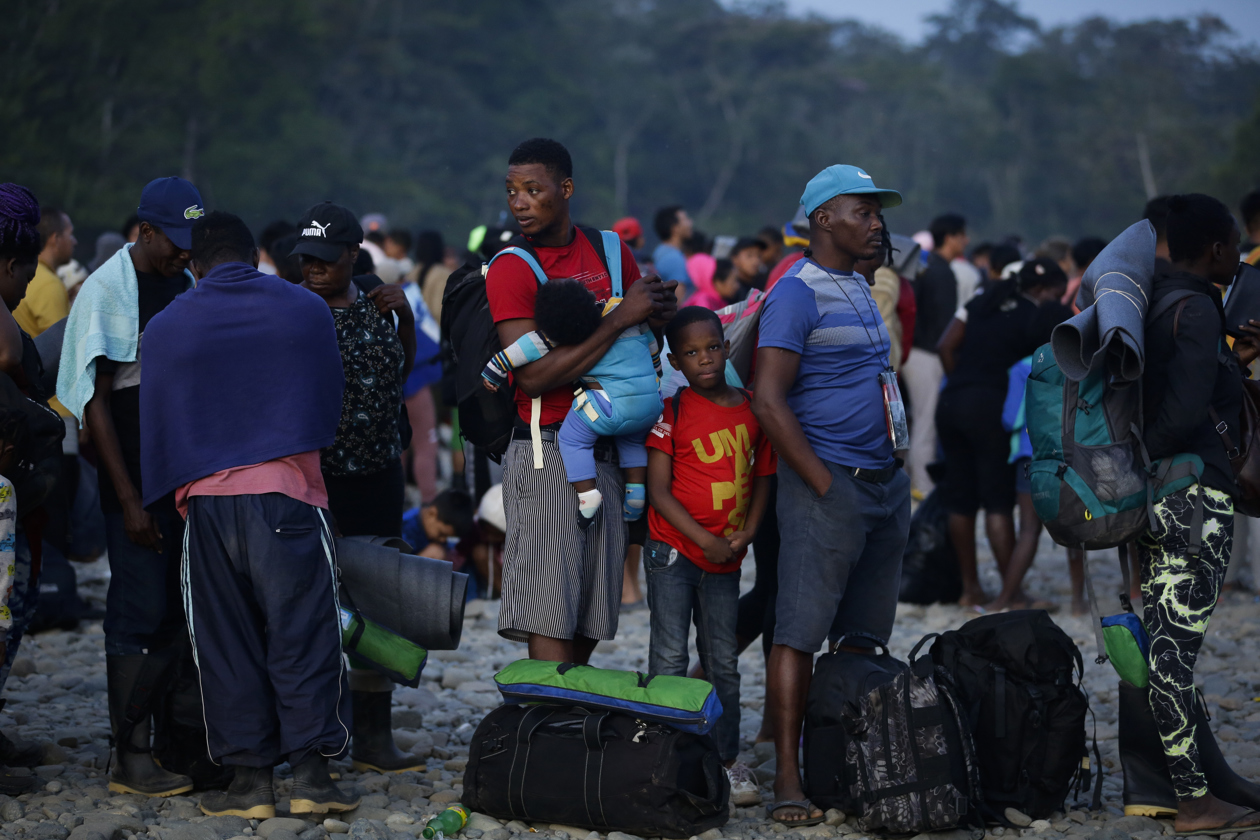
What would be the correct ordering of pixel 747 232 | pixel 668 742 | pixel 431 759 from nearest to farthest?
pixel 668 742
pixel 431 759
pixel 747 232

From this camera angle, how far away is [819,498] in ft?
14.3

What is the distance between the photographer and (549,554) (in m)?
4.26

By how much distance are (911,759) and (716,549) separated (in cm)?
97

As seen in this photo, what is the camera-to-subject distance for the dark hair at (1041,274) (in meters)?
7.29

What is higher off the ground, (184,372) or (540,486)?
(184,372)

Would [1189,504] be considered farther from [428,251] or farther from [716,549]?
[428,251]

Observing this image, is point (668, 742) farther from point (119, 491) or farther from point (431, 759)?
point (119, 491)

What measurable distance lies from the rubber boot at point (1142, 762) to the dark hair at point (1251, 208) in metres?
3.84

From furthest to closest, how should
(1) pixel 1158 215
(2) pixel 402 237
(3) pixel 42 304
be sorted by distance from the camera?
1. (2) pixel 402 237
2. (3) pixel 42 304
3. (1) pixel 1158 215

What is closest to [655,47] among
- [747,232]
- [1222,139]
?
[747,232]

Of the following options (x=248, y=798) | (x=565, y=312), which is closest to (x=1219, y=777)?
(x=565, y=312)

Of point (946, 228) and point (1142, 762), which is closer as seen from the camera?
point (1142, 762)

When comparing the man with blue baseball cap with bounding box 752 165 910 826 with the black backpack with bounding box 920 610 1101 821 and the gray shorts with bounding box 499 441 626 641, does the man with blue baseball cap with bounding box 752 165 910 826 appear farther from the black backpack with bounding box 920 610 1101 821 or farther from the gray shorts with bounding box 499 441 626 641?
the gray shorts with bounding box 499 441 626 641

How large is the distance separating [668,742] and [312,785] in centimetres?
122
